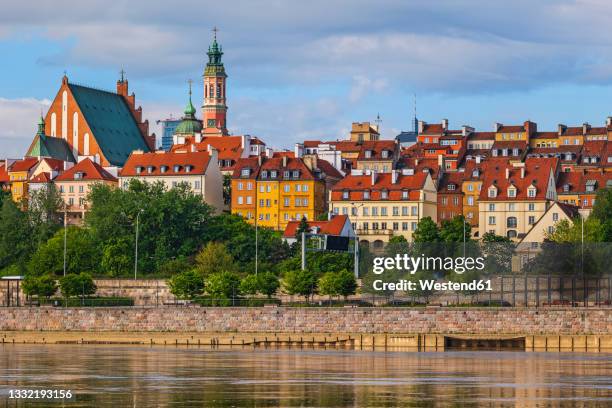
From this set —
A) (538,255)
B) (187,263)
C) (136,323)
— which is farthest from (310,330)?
(187,263)

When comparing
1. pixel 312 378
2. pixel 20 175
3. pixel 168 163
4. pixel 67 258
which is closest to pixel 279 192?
pixel 168 163

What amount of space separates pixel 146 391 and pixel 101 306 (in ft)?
166

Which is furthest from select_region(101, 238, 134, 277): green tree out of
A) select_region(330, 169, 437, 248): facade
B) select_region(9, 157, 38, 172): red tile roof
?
select_region(9, 157, 38, 172): red tile roof

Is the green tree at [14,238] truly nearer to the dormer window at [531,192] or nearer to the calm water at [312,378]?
the dormer window at [531,192]

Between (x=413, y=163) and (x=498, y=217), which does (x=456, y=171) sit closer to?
(x=413, y=163)

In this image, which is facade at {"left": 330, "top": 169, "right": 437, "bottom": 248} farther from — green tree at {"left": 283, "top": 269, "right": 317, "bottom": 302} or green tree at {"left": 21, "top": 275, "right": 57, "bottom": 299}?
green tree at {"left": 21, "top": 275, "right": 57, "bottom": 299}

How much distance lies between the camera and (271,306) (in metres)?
106

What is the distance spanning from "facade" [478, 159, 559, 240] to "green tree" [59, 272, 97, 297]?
57.3 m

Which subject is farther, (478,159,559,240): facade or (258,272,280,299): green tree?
(478,159,559,240): facade

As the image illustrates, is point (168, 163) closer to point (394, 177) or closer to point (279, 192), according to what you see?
point (279, 192)

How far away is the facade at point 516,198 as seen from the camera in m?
166

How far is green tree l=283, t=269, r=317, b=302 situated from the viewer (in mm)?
114062

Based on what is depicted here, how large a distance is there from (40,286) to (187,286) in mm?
9879

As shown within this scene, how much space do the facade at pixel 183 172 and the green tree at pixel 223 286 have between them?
5968 centimetres
